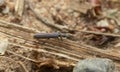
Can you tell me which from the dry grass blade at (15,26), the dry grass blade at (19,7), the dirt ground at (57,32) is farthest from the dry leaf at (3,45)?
the dry grass blade at (19,7)

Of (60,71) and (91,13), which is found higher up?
(91,13)

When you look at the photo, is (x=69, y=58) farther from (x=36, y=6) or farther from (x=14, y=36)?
(x=36, y=6)

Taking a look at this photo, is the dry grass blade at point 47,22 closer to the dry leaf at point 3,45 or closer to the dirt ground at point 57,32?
the dirt ground at point 57,32

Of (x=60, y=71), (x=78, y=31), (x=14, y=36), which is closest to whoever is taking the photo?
(x=60, y=71)

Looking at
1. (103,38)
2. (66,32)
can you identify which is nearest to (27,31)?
(66,32)

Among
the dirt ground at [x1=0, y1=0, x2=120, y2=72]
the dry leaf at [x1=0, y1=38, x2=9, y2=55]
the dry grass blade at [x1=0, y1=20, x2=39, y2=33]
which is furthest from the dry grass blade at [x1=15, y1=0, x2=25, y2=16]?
the dry leaf at [x1=0, y1=38, x2=9, y2=55]

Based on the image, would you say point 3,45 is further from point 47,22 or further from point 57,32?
point 47,22

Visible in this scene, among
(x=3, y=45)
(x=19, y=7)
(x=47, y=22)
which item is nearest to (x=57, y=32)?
(x=47, y=22)

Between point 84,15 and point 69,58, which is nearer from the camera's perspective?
point 69,58

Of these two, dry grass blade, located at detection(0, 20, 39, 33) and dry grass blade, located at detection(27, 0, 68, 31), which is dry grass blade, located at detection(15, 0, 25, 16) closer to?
dry grass blade, located at detection(27, 0, 68, 31)
